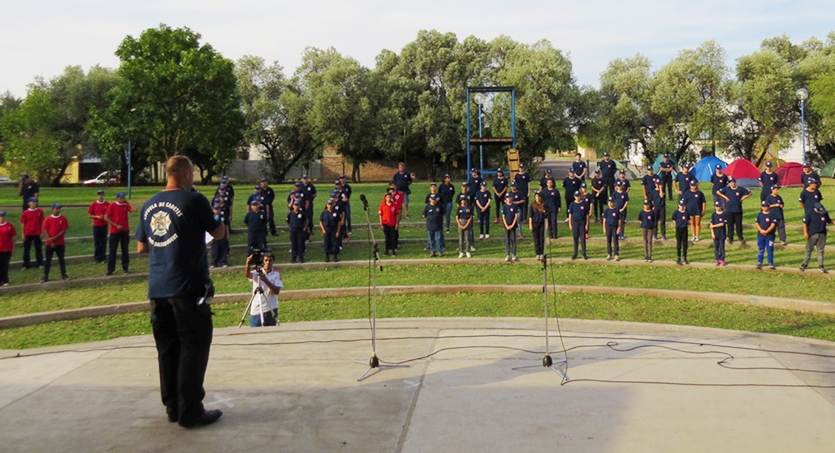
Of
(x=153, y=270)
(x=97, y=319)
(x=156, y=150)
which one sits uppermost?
(x=156, y=150)

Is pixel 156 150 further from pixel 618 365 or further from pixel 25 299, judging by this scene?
pixel 618 365

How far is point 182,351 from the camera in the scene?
5.16 metres

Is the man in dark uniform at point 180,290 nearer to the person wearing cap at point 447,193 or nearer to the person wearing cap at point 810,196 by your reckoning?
the person wearing cap at point 810,196

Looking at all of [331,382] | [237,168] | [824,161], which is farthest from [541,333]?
[237,168]

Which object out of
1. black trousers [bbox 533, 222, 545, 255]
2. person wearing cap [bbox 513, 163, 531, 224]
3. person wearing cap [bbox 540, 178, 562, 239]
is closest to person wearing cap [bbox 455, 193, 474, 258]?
black trousers [bbox 533, 222, 545, 255]

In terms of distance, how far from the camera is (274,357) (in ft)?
24.0

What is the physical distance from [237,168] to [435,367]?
56536 mm

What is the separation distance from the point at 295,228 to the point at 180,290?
11535mm

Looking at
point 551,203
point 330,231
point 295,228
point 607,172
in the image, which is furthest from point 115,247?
point 607,172

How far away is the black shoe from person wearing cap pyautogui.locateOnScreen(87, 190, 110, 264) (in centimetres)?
1198

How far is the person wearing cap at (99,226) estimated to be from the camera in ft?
52.7

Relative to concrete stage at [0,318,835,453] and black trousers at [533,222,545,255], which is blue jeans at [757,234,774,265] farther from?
concrete stage at [0,318,835,453]

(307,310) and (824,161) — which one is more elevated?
(824,161)

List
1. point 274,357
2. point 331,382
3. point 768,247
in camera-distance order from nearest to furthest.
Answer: point 331,382
point 274,357
point 768,247
